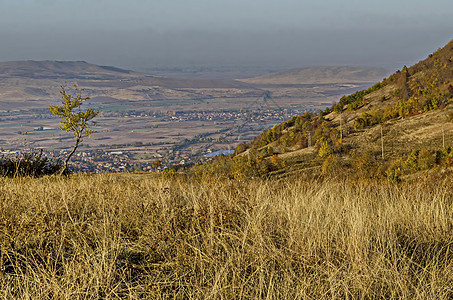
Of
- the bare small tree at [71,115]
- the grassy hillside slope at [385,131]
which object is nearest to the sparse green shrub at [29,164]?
the bare small tree at [71,115]

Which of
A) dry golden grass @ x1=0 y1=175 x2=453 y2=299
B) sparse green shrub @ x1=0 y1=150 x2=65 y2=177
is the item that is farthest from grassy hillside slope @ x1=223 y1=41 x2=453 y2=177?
dry golden grass @ x1=0 y1=175 x2=453 y2=299

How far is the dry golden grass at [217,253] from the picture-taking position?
2.67 m

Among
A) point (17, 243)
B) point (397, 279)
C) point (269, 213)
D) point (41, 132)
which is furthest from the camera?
point (41, 132)

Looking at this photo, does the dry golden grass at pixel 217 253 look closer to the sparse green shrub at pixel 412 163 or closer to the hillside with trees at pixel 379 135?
the hillside with trees at pixel 379 135

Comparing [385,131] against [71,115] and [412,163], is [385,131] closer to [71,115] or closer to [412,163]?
[412,163]

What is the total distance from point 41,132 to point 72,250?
100m

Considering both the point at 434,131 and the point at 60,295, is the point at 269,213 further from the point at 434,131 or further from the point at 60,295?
the point at 434,131

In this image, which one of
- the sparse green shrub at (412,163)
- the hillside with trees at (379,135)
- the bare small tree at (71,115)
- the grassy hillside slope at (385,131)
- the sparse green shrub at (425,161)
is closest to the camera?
the bare small tree at (71,115)

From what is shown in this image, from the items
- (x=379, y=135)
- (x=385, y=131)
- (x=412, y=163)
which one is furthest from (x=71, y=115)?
(x=385, y=131)

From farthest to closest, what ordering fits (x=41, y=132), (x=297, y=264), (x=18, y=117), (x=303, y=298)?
(x=18, y=117), (x=41, y=132), (x=297, y=264), (x=303, y=298)

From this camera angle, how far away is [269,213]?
13.7 ft

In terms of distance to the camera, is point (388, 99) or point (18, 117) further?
point (18, 117)

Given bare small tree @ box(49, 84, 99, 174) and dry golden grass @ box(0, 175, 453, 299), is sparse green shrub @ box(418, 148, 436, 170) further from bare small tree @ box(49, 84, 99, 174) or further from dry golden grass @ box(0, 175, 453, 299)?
dry golden grass @ box(0, 175, 453, 299)

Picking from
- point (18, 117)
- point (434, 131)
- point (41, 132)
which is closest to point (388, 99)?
point (434, 131)
